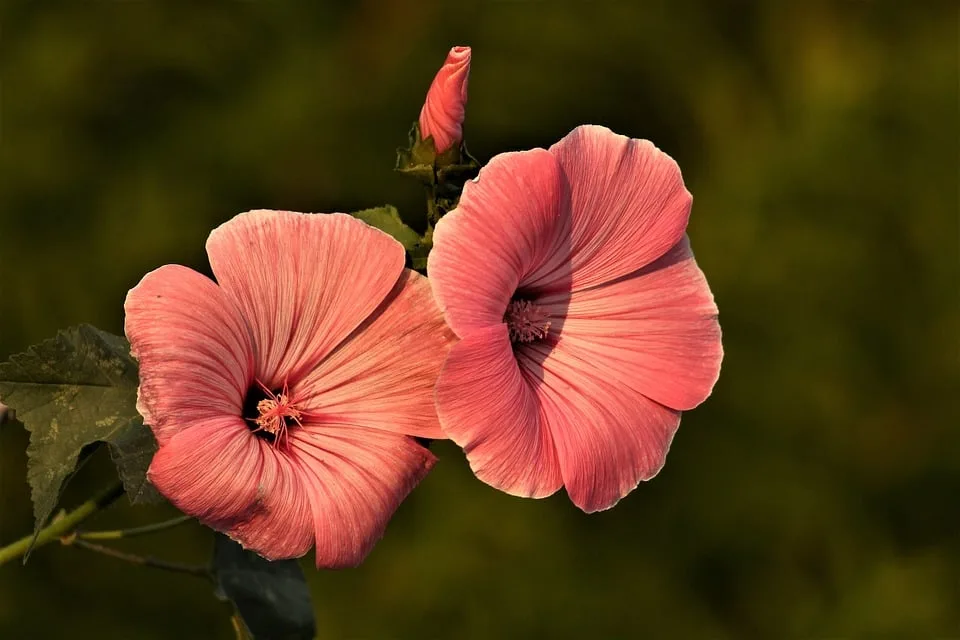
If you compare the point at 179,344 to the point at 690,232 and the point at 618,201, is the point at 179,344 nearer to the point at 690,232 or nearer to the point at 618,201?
the point at 618,201

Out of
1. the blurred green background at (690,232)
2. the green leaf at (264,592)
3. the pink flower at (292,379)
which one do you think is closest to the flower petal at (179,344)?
the pink flower at (292,379)

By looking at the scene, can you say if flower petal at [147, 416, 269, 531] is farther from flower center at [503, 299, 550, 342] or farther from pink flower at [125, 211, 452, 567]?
flower center at [503, 299, 550, 342]

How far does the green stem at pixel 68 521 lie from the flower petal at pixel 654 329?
44 cm

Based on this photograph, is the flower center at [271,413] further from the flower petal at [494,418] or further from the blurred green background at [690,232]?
the blurred green background at [690,232]

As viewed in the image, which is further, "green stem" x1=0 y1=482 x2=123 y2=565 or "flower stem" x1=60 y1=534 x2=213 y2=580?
"flower stem" x1=60 y1=534 x2=213 y2=580

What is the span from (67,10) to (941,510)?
2817 millimetres

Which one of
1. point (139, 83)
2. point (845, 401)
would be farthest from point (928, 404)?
point (139, 83)

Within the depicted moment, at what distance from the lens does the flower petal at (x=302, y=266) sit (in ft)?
3.22

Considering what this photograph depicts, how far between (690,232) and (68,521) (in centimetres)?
253

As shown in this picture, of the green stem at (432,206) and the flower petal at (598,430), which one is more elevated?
the green stem at (432,206)

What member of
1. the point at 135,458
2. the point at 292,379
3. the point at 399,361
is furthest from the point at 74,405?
the point at 399,361

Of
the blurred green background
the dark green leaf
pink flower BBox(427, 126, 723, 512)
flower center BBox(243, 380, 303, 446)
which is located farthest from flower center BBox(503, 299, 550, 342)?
the blurred green background

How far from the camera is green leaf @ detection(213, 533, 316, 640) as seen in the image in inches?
51.5

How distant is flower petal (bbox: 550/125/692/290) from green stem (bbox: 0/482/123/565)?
0.47m
